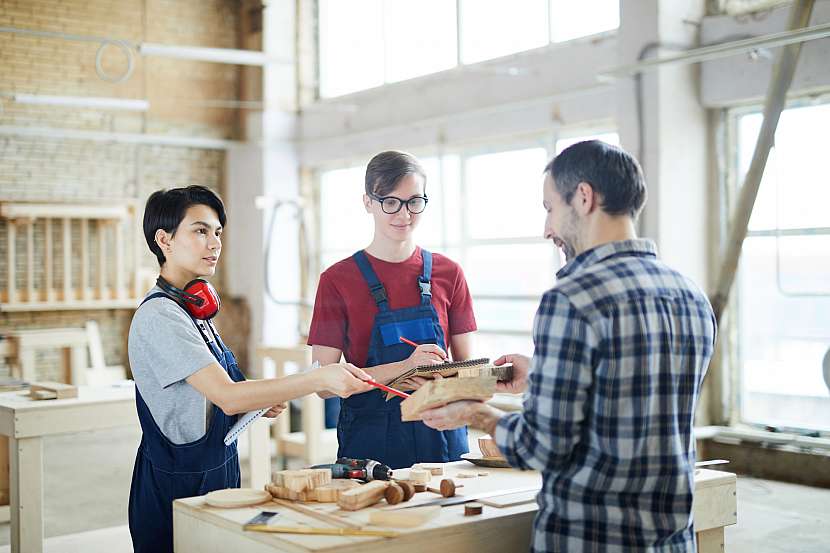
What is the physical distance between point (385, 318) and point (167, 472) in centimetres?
82

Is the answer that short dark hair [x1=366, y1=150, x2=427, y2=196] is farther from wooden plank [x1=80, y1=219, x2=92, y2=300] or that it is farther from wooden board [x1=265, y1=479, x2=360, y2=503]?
wooden plank [x1=80, y1=219, x2=92, y2=300]

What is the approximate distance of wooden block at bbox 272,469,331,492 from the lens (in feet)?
7.33

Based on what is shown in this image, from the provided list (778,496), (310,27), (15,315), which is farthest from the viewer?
(310,27)

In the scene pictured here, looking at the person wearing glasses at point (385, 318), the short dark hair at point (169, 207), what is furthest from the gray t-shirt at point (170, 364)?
the person wearing glasses at point (385, 318)

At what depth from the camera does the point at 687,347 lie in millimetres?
1912

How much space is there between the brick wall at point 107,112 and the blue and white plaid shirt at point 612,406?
964 cm

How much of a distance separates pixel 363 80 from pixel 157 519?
29.0 ft

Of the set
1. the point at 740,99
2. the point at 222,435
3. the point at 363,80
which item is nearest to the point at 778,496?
the point at 740,99

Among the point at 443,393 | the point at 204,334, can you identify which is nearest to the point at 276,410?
the point at 204,334

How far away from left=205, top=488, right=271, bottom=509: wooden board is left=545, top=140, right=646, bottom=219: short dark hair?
1042 millimetres

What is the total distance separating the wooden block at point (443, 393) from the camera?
212 cm

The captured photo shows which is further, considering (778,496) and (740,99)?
(740,99)

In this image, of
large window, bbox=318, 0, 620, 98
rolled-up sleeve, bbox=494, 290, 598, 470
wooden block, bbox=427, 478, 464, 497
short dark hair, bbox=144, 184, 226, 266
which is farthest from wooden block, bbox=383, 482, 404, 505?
large window, bbox=318, 0, 620, 98

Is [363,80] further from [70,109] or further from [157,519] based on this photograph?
[157,519]
